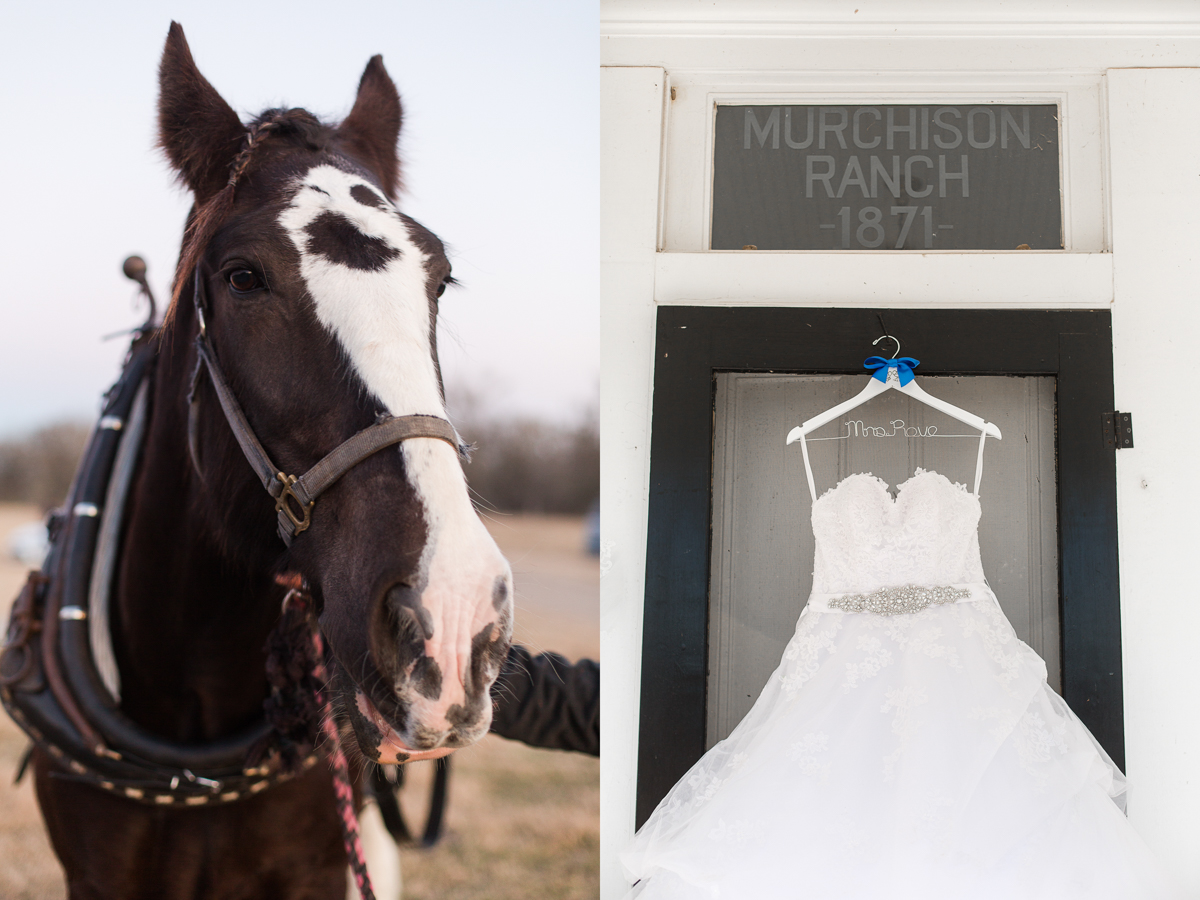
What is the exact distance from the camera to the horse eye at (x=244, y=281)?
0.85 metres

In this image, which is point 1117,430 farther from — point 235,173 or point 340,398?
point 235,173

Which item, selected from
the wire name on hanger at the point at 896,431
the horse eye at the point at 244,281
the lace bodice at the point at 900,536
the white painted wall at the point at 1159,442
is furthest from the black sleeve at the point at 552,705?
the white painted wall at the point at 1159,442

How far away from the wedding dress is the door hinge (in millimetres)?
328

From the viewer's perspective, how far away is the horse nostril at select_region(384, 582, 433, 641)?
2.41 feet

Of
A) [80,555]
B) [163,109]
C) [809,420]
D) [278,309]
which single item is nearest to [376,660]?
[278,309]

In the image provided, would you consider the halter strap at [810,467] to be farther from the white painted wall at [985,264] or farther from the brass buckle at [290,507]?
the brass buckle at [290,507]

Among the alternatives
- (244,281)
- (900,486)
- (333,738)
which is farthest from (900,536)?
(244,281)

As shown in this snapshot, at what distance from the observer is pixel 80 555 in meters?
0.99

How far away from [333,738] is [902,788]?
973mm

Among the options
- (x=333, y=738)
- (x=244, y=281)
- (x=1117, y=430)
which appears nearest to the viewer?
(x=244, y=281)

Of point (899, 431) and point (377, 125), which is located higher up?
point (377, 125)

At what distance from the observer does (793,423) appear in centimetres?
171

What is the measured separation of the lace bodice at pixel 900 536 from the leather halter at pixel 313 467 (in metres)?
0.95

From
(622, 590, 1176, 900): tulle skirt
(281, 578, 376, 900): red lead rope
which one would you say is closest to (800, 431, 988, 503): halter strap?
(622, 590, 1176, 900): tulle skirt
